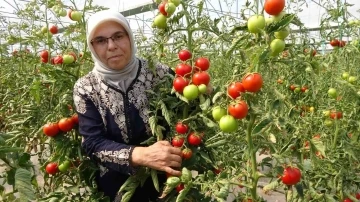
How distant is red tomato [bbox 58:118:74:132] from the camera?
6.04ft

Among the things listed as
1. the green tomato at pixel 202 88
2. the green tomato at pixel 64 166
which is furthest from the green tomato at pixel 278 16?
the green tomato at pixel 64 166

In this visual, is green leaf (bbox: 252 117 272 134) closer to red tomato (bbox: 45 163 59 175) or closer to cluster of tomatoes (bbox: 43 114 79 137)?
cluster of tomatoes (bbox: 43 114 79 137)

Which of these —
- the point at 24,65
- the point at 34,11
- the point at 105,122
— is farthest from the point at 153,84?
the point at 24,65

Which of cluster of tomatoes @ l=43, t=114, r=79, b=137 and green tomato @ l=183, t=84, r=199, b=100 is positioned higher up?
green tomato @ l=183, t=84, r=199, b=100

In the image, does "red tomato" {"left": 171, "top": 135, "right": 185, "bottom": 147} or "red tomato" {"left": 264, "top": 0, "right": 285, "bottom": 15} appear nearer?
"red tomato" {"left": 264, "top": 0, "right": 285, "bottom": 15}

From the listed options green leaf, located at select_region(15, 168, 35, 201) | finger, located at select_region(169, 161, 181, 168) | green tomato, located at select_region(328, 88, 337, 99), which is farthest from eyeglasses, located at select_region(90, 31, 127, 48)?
green tomato, located at select_region(328, 88, 337, 99)

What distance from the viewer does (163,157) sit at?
145 centimetres

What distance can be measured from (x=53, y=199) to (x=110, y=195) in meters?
0.26

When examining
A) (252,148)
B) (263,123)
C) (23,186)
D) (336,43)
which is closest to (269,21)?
(263,123)

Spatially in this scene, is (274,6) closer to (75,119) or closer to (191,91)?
(191,91)

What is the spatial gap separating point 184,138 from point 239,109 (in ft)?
1.63

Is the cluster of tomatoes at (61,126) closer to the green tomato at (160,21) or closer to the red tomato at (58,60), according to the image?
the red tomato at (58,60)

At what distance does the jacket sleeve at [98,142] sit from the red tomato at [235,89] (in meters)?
0.62

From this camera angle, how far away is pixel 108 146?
162 cm
